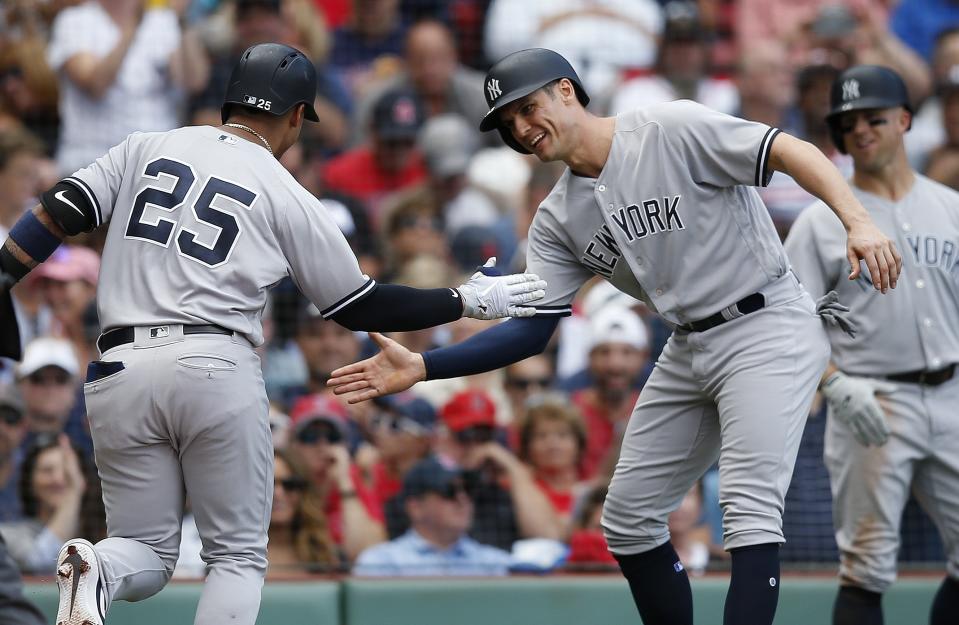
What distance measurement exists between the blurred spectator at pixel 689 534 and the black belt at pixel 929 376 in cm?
A: 128

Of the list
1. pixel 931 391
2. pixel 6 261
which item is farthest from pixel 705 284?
pixel 6 261

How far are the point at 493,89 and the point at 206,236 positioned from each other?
3.10 feet

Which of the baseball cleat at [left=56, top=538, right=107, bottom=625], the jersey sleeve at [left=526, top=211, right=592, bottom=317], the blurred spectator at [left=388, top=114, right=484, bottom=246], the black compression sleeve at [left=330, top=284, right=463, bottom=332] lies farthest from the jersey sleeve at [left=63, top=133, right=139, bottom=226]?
the blurred spectator at [left=388, top=114, right=484, bottom=246]

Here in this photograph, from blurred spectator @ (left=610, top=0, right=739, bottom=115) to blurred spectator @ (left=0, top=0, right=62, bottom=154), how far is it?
10.6 feet

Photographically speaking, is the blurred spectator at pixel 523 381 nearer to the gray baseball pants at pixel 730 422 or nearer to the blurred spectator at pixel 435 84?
the blurred spectator at pixel 435 84

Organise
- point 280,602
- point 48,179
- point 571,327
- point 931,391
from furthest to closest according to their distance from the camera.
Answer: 1. point 48,179
2. point 571,327
3. point 280,602
4. point 931,391

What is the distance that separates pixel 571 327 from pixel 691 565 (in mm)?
1562

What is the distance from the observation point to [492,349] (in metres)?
3.97

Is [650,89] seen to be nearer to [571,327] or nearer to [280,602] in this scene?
[571,327]

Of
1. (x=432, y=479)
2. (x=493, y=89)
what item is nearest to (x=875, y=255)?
(x=493, y=89)

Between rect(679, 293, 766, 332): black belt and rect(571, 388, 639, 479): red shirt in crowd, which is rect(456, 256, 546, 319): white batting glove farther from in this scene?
rect(571, 388, 639, 479): red shirt in crowd

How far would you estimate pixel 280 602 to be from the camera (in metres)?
5.14

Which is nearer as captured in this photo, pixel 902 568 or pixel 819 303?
pixel 819 303

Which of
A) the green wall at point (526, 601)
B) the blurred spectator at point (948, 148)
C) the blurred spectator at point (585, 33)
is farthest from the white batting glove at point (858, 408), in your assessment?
the blurred spectator at point (585, 33)
